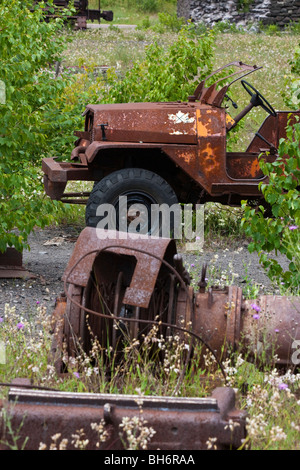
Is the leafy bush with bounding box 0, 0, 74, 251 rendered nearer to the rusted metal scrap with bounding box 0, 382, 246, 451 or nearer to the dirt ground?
the dirt ground

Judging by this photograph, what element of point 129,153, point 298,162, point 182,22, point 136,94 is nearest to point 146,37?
point 182,22

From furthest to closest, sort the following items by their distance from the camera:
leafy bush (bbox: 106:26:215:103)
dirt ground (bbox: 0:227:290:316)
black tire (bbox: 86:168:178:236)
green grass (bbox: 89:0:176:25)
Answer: green grass (bbox: 89:0:176:25)
leafy bush (bbox: 106:26:215:103)
black tire (bbox: 86:168:178:236)
dirt ground (bbox: 0:227:290:316)

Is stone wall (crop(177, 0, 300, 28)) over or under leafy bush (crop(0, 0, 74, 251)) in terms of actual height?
over

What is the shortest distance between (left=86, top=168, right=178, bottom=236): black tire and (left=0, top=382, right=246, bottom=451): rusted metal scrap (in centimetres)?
400

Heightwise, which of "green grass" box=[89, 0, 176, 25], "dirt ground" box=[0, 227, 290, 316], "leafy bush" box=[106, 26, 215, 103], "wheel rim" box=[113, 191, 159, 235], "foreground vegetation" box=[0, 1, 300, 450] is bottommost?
"dirt ground" box=[0, 227, 290, 316]

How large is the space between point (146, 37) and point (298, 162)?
1753 centimetres

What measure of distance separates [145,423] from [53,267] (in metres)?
4.11

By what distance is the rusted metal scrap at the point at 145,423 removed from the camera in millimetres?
2785

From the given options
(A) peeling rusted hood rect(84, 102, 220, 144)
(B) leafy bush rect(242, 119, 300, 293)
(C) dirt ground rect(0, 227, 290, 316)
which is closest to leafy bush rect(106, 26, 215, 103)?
(A) peeling rusted hood rect(84, 102, 220, 144)

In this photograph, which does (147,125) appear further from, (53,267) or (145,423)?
(145,423)

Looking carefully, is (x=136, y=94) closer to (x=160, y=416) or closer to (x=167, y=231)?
(x=167, y=231)

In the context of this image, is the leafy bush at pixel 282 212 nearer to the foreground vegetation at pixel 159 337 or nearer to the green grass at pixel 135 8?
the foreground vegetation at pixel 159 337

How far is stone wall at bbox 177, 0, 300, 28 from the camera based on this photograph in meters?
23.5

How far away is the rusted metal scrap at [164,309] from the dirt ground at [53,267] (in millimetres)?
1526
